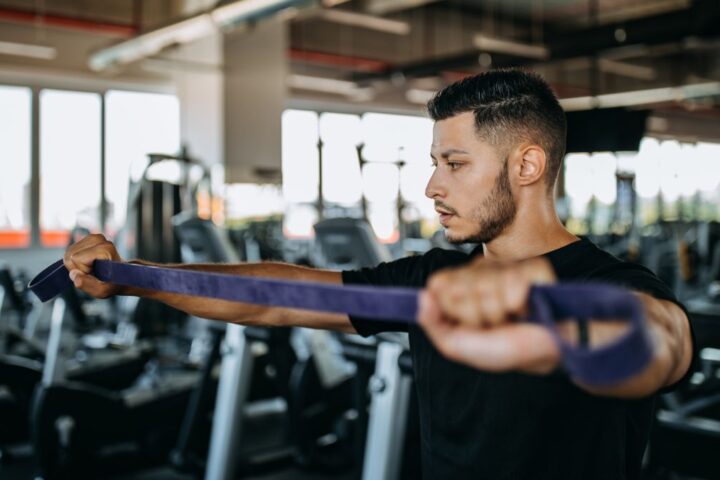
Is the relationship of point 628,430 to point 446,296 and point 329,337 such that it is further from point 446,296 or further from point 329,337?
point 329,337

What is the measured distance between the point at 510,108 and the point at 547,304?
765 mm

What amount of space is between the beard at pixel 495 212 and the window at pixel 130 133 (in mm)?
9591

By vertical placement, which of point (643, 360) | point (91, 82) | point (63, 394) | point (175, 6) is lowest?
point (63, 394)

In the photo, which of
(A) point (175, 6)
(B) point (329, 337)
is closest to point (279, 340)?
(B) point (329, 337)

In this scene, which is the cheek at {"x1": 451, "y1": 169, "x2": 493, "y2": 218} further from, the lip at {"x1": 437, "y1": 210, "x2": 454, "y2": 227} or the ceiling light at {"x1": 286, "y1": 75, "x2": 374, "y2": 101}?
the ceiling light at {"x1": 286, "y1": 75, "x2": 374, "y2": 101}

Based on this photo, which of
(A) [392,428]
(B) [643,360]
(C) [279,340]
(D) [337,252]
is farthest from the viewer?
(C) [279,340]

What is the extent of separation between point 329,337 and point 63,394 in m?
1.47

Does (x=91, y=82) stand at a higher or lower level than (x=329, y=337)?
higher

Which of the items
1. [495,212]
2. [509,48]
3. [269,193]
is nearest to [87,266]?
[495,212]

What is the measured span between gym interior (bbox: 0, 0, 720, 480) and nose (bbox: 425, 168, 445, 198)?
7 centimetres

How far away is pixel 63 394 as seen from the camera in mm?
3936

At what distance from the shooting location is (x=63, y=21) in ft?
Result: 30.4

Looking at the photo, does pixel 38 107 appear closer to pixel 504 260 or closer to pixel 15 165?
pixel 15 165

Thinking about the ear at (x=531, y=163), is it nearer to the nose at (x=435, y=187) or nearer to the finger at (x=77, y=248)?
the nose at (x=435, y=187)
